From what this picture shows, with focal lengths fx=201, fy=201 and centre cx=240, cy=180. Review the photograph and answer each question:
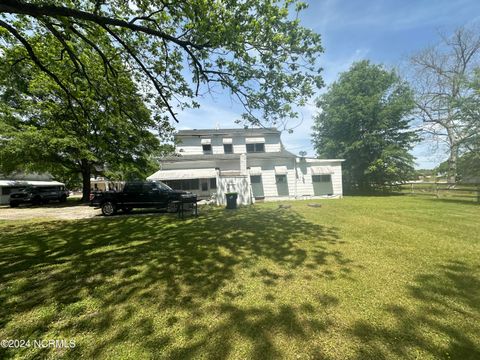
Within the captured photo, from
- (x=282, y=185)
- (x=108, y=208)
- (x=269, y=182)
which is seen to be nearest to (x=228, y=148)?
(x=269, y=182)

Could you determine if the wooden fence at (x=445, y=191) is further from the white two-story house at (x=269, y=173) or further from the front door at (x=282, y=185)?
the front door at (x=282, y=185)

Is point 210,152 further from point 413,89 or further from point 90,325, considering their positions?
point 413,89

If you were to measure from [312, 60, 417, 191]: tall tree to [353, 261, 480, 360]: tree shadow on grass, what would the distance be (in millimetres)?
23078

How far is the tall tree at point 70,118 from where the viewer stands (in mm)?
8109

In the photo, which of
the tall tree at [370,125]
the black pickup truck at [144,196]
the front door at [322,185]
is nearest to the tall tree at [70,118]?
the black pickup truck at [144,196]

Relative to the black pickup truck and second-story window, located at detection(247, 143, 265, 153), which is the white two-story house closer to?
second-story window, located at detection(247, 143, 265, 153)

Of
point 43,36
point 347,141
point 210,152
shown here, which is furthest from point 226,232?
point 347,141

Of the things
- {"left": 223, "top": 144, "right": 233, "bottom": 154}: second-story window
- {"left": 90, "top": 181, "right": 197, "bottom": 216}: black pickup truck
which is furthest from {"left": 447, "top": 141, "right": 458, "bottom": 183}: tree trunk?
{"left": 90, "top": 181, "right": 197, "bottom": 216}: black pickup truck

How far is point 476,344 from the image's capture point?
2.59m

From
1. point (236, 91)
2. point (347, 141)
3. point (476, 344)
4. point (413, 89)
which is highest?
point (413, 89)

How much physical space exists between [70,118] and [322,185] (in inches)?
803

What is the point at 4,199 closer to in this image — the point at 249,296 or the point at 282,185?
the point at 282,185

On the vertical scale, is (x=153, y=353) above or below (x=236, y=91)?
below

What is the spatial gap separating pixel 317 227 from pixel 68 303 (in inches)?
319
